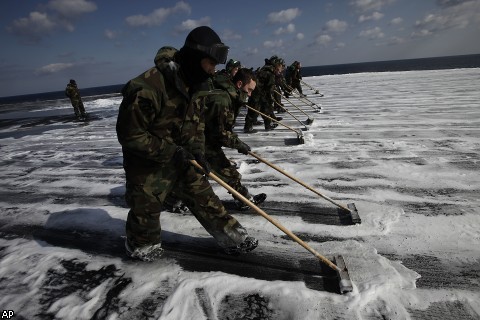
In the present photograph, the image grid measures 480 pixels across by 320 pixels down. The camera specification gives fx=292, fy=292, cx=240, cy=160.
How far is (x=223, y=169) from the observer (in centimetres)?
379

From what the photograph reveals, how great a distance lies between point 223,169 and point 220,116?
2.27 feet

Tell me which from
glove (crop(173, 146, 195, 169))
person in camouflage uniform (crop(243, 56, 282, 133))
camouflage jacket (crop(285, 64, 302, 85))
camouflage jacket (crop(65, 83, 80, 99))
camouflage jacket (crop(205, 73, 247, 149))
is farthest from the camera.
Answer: camouflage jacket (crop(285, 64, 302, 85))

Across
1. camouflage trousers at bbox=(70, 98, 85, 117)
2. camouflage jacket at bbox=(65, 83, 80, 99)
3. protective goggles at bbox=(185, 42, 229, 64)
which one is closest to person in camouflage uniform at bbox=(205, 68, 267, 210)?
protective goggles at bbox=(185, 42, 229, 64)

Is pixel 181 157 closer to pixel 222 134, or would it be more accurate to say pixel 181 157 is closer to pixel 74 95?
pixel 222 134

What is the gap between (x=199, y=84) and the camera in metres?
2.49

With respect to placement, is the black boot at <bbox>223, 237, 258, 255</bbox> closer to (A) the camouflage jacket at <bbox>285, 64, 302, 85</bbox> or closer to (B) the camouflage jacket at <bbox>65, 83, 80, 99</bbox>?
(A) the camouflage jacket at <bbox>285, 64, 302, 85</bbox>

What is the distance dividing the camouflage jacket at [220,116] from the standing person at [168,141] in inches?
25.3

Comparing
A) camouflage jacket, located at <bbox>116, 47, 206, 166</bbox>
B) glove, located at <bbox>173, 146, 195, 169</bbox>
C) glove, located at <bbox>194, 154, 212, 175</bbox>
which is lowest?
glove, located at <bbox>194, 154, 212, 175</bbox>

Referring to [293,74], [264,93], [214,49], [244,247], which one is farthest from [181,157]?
[293,74]

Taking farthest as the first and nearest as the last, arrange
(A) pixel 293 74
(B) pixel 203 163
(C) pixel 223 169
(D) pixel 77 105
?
(D) pixel 77 105
(A) pixel 293 74
(C) pixel 223 169
(B) pixel 203 163

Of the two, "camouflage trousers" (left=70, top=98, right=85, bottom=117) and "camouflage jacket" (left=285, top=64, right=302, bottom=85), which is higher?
"camouflage jacket" (left=285, top=64, right=302, bottom=85)

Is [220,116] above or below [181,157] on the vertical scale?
above

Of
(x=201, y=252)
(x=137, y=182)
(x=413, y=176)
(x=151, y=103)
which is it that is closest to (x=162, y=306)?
(x=201, y=252)

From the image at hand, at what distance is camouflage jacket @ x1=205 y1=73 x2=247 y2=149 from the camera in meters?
3.52
